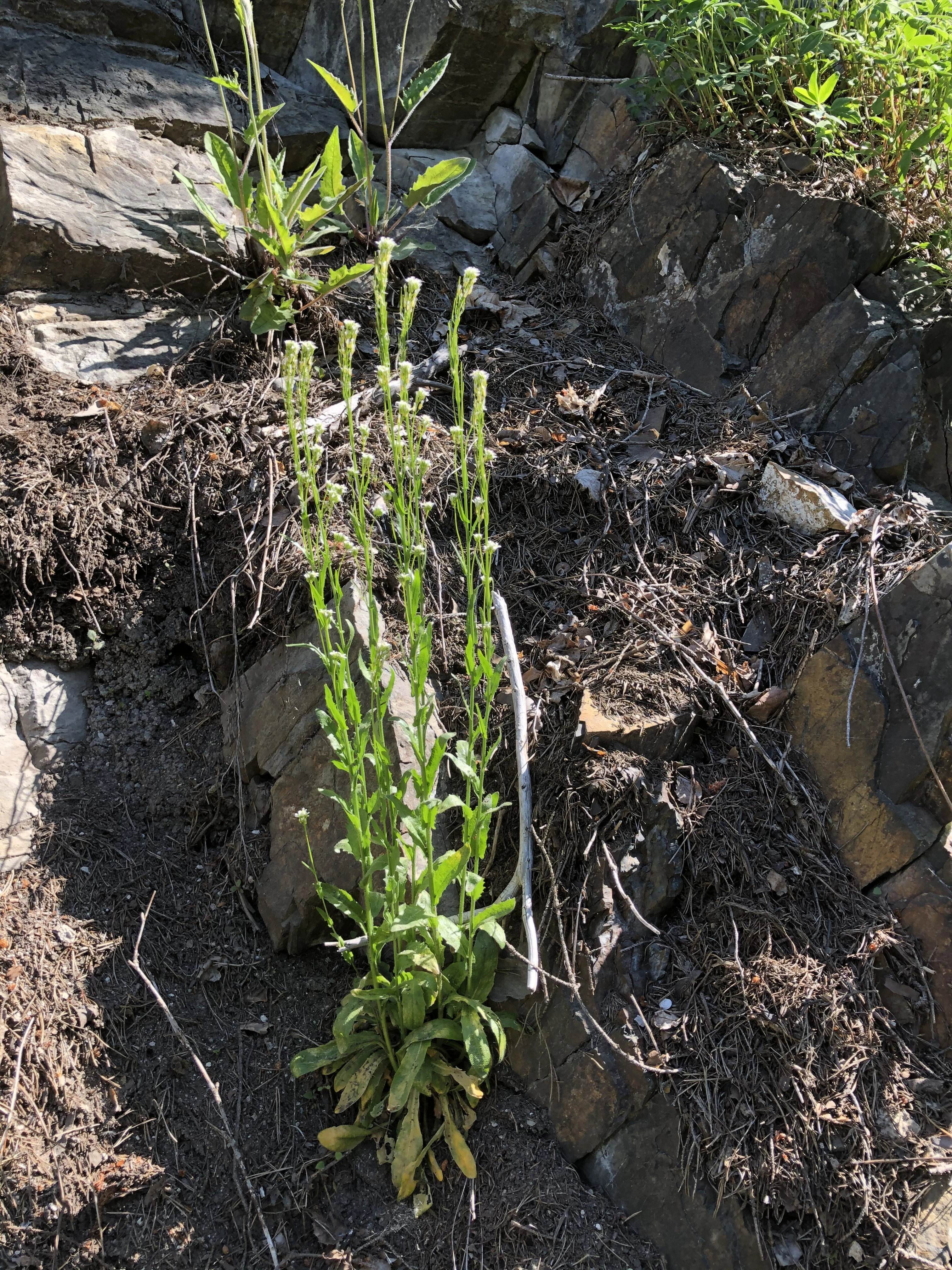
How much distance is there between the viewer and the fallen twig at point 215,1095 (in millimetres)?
2227

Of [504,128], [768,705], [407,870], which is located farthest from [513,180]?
[407,870]

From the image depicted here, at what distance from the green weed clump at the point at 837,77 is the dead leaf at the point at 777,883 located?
2.52 meters

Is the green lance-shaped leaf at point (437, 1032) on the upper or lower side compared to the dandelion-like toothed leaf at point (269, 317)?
lower

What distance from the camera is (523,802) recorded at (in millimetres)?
2561

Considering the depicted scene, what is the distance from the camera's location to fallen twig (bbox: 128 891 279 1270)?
2.23 meters

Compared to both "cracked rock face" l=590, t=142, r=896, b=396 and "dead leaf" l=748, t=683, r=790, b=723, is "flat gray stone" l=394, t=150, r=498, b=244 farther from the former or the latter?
"dead leaf" l=748, t=683, r=790, b=723

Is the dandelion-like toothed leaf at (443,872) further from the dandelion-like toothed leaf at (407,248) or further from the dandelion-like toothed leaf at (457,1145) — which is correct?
the dandelion-like toothed leaf at (407,248)

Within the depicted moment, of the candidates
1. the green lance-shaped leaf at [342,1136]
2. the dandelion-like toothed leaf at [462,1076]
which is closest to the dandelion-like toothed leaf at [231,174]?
the dandelion-like toothed leaf at [462,1076]

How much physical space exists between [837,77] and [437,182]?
1.66 meters

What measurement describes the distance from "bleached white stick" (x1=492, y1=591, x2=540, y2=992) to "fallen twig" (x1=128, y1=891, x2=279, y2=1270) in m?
0.86

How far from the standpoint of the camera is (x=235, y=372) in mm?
3602

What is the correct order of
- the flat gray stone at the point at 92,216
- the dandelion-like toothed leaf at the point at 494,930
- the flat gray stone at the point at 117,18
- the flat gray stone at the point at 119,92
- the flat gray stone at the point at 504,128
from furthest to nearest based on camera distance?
the flat gray stone at the point at 504,128 → the flat gray stone at the point at 117,18 → the flat gray stone at the point at 119,92 → the flat gray stone at the point at 92,216 → the dandelion-like toothed leaf at the point at 494,930

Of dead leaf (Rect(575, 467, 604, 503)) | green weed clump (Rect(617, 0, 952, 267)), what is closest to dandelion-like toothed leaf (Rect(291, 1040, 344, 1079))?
dead leaf (Rect(575, 467, 604, 503))

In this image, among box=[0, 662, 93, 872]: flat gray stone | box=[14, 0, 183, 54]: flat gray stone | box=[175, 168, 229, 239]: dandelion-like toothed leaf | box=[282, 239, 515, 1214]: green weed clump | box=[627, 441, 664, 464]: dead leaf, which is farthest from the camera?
box=[14, 0, 183, 54]: flat gray stone
